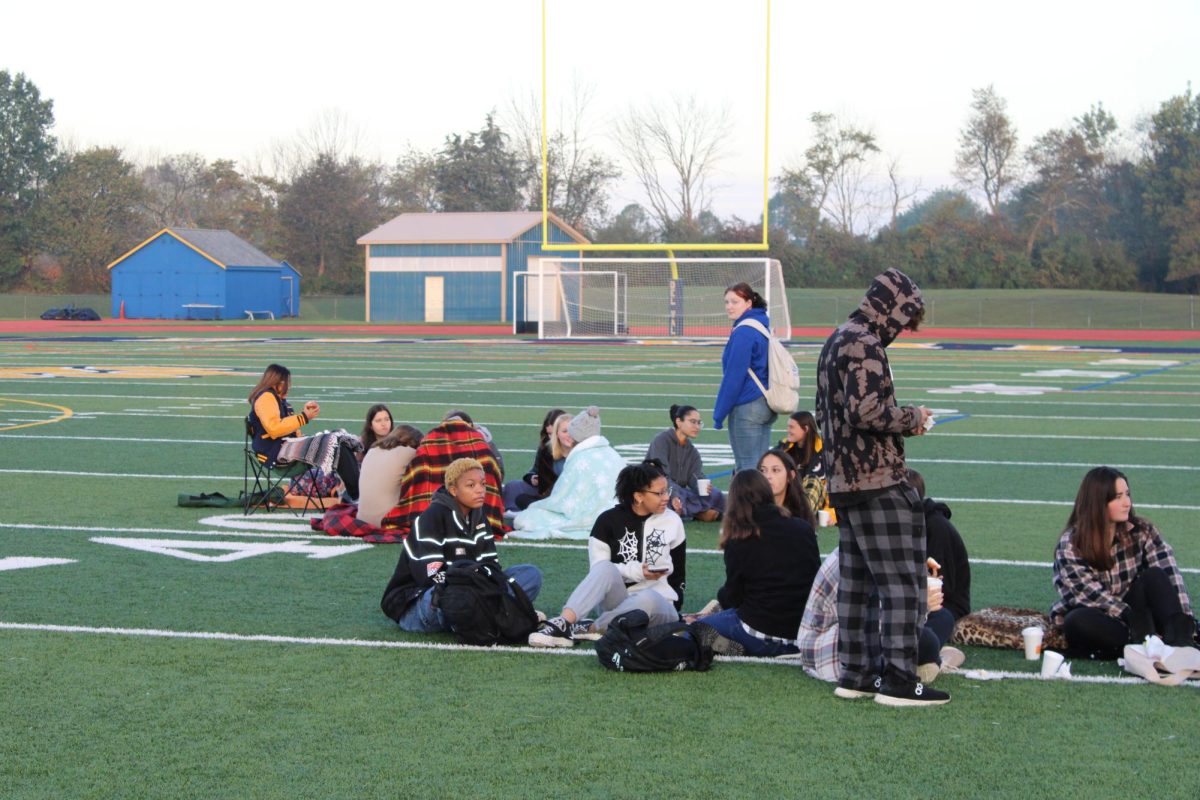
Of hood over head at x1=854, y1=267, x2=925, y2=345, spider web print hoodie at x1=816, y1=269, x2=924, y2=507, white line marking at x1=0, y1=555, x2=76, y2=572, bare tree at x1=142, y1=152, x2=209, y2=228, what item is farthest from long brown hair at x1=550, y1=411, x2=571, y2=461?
bare tree at x1=142, y1=152, x2=209, y2=228

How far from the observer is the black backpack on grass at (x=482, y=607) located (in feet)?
22.6

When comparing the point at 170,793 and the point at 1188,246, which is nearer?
the point at 170,793

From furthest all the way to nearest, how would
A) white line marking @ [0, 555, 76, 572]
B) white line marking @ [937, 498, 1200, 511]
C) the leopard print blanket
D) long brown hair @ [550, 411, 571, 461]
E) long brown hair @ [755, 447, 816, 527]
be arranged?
white line marking @ [937, 498, 1200, 511], long brown hair @ [550, 411, 571, 461], white line marking @ [0, 555, 76, 572], long brown hair @ [755, 447, 816, 527], the leopard print blanket

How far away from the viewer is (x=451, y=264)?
195ft

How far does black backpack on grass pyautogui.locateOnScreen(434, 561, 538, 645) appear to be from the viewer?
688 centimetres

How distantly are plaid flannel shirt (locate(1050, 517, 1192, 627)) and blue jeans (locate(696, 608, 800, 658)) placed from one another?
1320 millimetres

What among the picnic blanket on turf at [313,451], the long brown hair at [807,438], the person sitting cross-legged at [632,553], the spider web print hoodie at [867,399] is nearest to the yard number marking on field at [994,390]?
the long brown hair at [807,438]

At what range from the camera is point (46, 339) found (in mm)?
43812

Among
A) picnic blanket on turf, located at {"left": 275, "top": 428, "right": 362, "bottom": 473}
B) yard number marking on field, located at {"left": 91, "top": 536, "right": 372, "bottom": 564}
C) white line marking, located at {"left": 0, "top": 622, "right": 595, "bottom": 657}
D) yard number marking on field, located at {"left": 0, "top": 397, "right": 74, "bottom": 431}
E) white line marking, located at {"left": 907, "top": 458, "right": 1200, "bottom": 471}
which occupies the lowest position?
white line marking, located at {"left": 0, "top": 622, "right": 595, "bottom": 657}

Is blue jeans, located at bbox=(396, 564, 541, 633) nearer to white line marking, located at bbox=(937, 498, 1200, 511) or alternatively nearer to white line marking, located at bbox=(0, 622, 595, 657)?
white line marking, located at bbox=(0, 622, 595, 657)

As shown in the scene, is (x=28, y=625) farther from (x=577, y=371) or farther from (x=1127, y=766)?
(x=577, y=371)

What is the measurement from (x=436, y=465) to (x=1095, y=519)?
14.4 feet

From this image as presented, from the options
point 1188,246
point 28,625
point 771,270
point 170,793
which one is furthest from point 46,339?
point 1188,246

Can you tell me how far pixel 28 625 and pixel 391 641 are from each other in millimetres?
1802
